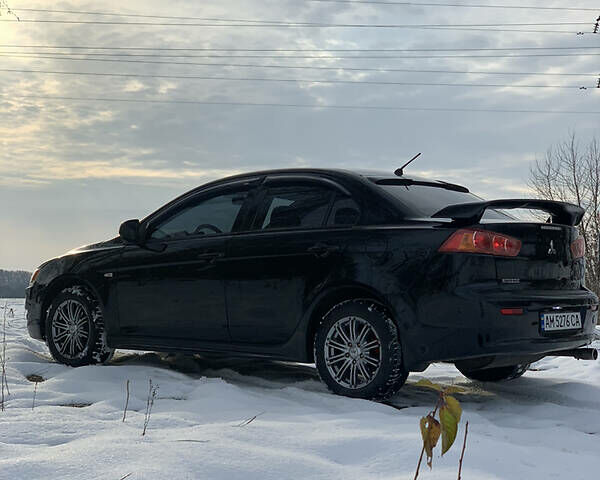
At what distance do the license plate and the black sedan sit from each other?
0.01 m

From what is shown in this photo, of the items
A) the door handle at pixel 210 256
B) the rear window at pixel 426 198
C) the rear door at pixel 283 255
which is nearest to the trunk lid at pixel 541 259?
the rear window at pixel 426 198

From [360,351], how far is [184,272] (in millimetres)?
1727

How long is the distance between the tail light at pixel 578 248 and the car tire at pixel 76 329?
154 inches

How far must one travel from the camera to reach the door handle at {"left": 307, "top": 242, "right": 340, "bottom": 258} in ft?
16.4

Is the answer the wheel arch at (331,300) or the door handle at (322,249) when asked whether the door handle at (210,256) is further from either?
the wheel arch at (331,300)

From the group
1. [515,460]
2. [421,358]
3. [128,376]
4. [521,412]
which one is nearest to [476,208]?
[421,358]

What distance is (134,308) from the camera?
243 inches

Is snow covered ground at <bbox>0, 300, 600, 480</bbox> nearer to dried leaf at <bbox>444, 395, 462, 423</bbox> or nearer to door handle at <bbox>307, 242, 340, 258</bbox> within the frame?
door handle at <bbox>307, 242, 340, 258</bbox>

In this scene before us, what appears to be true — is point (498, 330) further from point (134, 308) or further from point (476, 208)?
point (134, 308)

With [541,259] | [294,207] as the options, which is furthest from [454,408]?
[294,207]

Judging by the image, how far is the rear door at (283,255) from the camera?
5.10m

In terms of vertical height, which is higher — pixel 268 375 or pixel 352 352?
pixel 352 352

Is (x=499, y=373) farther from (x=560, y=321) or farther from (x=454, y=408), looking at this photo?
(x=454, y=408)

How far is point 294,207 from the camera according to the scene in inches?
215
